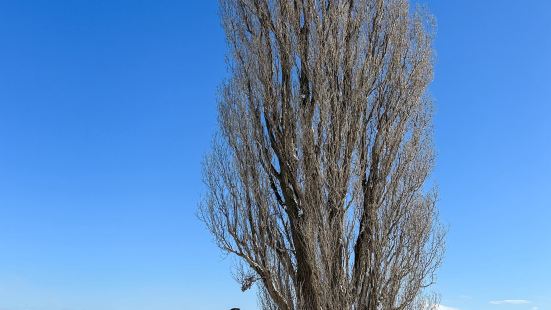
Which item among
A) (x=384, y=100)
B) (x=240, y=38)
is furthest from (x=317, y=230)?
(x=240, y=38)

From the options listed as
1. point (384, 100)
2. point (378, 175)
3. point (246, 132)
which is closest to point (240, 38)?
point (246, 132)

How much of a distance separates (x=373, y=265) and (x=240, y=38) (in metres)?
3.97

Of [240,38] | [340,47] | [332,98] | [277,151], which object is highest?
[240,38]

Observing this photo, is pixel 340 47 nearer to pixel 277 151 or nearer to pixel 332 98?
pixel 332 98

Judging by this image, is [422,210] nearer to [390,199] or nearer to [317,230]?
[390,199]

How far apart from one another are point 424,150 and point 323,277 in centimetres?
243

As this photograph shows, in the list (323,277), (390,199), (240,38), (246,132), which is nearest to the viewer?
(323,277)

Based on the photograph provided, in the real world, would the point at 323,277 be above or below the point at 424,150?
below

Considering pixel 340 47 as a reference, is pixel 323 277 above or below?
below

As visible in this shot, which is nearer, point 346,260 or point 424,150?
point 346,260

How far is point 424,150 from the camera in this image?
8836mm

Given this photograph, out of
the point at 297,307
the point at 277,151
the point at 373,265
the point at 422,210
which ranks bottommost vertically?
the point at 297,307

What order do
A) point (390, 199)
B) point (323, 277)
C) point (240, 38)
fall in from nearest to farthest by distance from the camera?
point (323, 277) → point (390, 199) → point (240, 38)

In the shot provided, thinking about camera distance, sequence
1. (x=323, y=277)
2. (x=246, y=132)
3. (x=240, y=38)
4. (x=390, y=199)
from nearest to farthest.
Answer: (x=323, y=277), (x=390, y=199), (x=246, y=132), (x=240, y=38)
